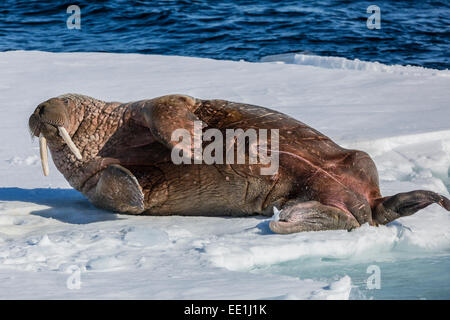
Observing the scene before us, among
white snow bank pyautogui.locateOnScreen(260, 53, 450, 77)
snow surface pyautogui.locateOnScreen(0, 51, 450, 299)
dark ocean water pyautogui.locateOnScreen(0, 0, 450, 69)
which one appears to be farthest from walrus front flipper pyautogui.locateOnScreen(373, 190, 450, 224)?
dark ocean water pyautogui.locateOnScreen(0, 0, 450, 69)

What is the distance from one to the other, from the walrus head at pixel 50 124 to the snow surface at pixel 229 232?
1.36 ft

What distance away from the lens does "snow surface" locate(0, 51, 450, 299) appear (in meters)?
3.41

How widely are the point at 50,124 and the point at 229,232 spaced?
129cm

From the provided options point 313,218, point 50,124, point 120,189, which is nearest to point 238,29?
point 50,124

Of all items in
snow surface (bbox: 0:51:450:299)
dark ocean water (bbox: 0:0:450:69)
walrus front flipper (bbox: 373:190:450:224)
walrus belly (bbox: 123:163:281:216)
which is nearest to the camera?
snow surface (bbox: 0:51:450:299)

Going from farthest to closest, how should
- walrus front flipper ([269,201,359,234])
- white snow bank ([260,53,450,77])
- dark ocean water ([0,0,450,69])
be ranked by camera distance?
dark ocean water ([0,0,450,69]), white snow bank ([260,53,450,77]), walrus front flipper ([269,201,359,234])

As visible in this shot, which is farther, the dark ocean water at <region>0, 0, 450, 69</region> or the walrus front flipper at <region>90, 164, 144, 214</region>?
the dark ocean water at <region>0, 0, 450, 69</region>

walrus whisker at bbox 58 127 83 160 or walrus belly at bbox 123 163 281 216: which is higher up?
walrus whisker at bbox 58 127 83 160

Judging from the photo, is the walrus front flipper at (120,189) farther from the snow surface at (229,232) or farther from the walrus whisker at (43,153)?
the walrus whisker at (43,153)

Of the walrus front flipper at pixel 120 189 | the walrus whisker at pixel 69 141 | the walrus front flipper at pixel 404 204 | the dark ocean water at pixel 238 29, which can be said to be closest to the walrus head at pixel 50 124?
the walrus whisker at pixel 69 141

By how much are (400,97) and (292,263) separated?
186 inches

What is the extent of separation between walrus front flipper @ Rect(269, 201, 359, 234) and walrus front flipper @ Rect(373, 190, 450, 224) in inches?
8.5

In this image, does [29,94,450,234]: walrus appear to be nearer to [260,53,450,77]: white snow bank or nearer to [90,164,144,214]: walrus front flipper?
[90,164,144,214]: walrus front flipper
